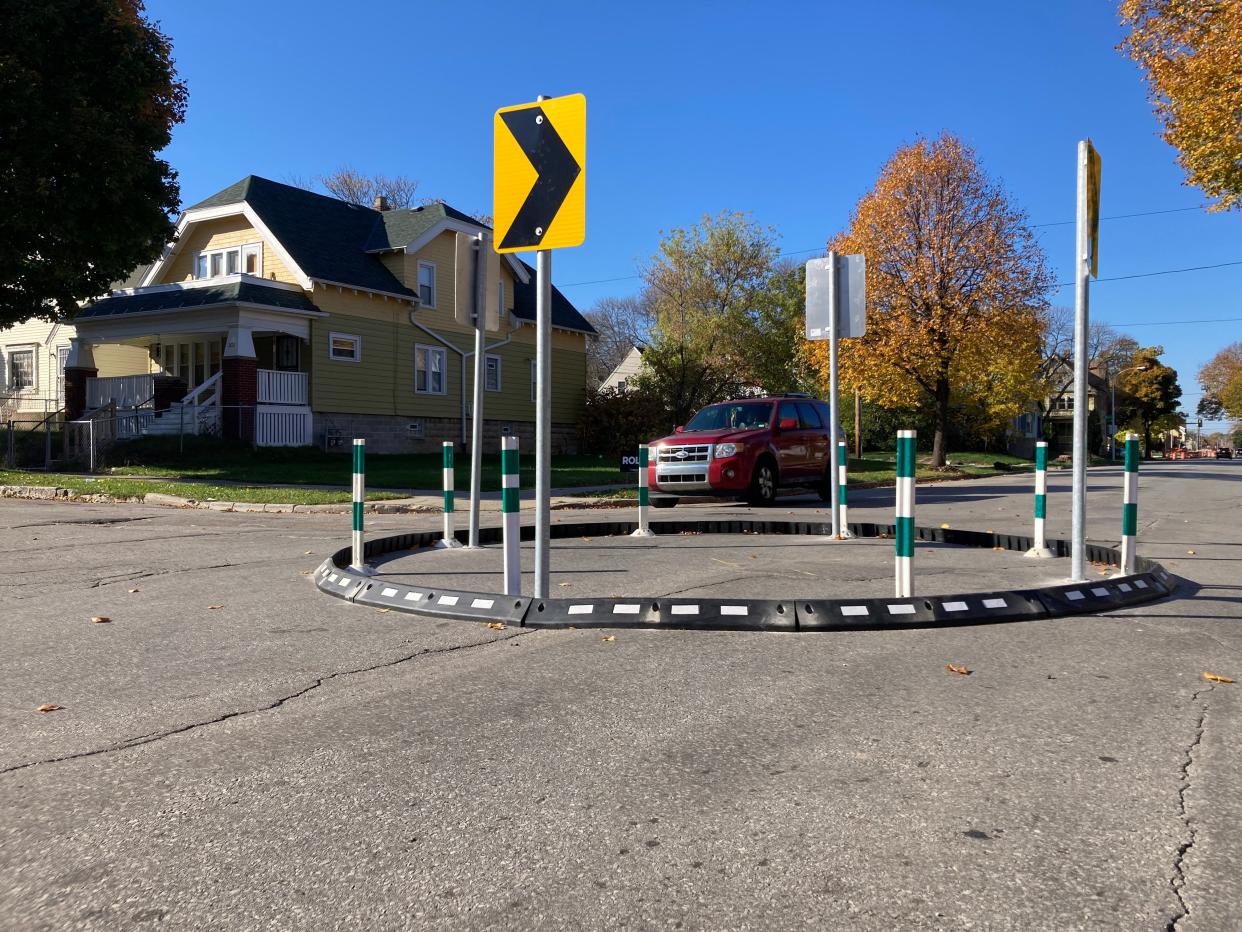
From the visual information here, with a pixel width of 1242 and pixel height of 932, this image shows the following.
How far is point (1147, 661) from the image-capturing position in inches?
198

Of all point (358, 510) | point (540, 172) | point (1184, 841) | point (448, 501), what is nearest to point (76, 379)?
point (448, 501)

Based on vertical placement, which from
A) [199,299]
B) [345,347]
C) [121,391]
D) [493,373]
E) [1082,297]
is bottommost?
[1082,297]

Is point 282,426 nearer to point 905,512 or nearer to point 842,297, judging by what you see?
point 842,297

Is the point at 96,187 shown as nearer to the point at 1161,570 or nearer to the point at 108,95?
the point at 108,95

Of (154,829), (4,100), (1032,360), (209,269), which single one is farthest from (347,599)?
(1032,360)

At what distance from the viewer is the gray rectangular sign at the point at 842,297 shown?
440 inches

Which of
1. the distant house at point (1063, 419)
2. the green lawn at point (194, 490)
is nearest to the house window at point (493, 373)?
the green lawn at point (194, 490)

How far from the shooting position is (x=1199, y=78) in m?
17.9

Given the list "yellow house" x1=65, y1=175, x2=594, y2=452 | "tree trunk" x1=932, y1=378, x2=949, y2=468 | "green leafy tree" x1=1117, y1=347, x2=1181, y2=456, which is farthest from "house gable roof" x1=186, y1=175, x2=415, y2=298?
"green leafy tree" x1=1117, y1=347, x2=1181, y2=456

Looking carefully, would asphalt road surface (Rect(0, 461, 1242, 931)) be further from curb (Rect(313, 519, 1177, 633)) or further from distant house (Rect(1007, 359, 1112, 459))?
distant house (Rect(1007, 359, 1112, 459))

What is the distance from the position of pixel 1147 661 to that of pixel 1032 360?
3055 centimetres

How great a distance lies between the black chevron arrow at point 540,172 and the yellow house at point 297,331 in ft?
63.1

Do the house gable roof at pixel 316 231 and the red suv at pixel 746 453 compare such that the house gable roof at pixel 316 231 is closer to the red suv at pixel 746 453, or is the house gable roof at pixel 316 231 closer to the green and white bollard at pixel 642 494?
the red suv at pixel 746 453

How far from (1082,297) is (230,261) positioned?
28.2 meters
